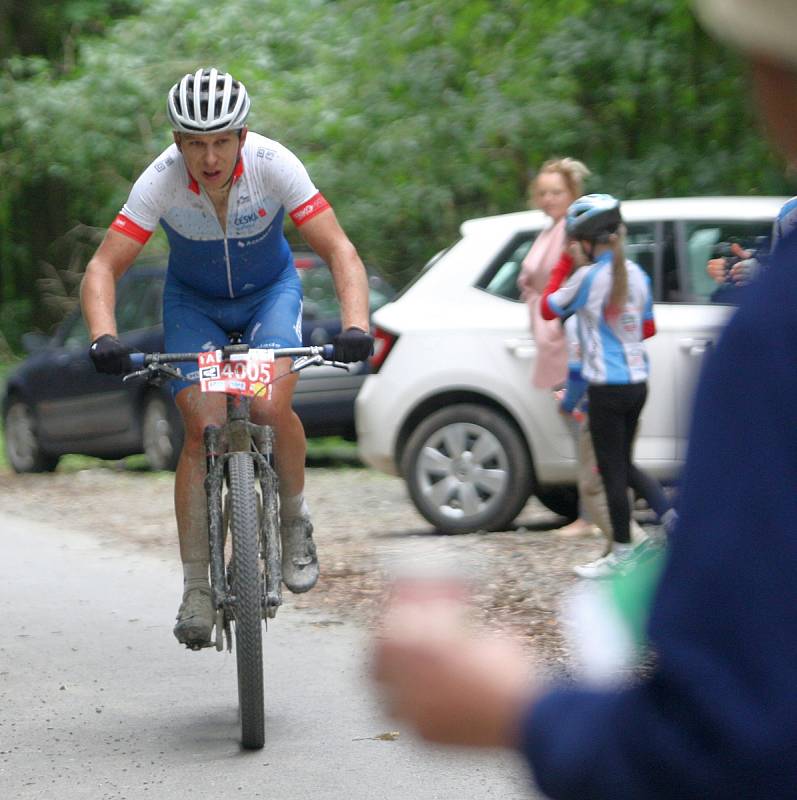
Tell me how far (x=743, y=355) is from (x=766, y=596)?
0.16 metres

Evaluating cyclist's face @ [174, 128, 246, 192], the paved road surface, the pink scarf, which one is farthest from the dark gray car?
cyclist's face @ [174, 128, 246, 192]

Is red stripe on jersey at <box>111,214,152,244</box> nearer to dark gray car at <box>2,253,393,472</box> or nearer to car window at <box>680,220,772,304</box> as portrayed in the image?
car window at <box>680,220,772,304</box>

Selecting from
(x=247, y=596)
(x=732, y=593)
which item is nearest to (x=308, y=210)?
(x=247, y=596)

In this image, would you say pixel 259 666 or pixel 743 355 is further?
pixel 259 666

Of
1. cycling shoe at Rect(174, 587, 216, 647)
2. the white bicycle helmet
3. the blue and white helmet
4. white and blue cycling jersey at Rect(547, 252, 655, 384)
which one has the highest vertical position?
the white bicycle helmet

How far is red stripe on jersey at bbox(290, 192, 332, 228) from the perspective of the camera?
599cm

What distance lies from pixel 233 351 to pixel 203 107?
0.79 metres

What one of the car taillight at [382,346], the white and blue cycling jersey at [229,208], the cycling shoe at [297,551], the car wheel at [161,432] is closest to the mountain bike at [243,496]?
the cycling shoe at [297,551]

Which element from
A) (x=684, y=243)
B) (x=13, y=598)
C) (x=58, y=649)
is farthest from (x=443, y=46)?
(x=58, y=649)

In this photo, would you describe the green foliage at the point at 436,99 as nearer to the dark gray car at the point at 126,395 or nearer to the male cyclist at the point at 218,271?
the dark gray car at the point at 126,395

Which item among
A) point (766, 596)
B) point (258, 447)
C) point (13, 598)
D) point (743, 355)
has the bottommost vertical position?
point (13, 598)

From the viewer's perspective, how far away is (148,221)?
236 inches

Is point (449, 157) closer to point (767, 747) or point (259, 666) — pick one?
point (259, 666)

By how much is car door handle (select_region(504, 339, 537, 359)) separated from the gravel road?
3.25ft
